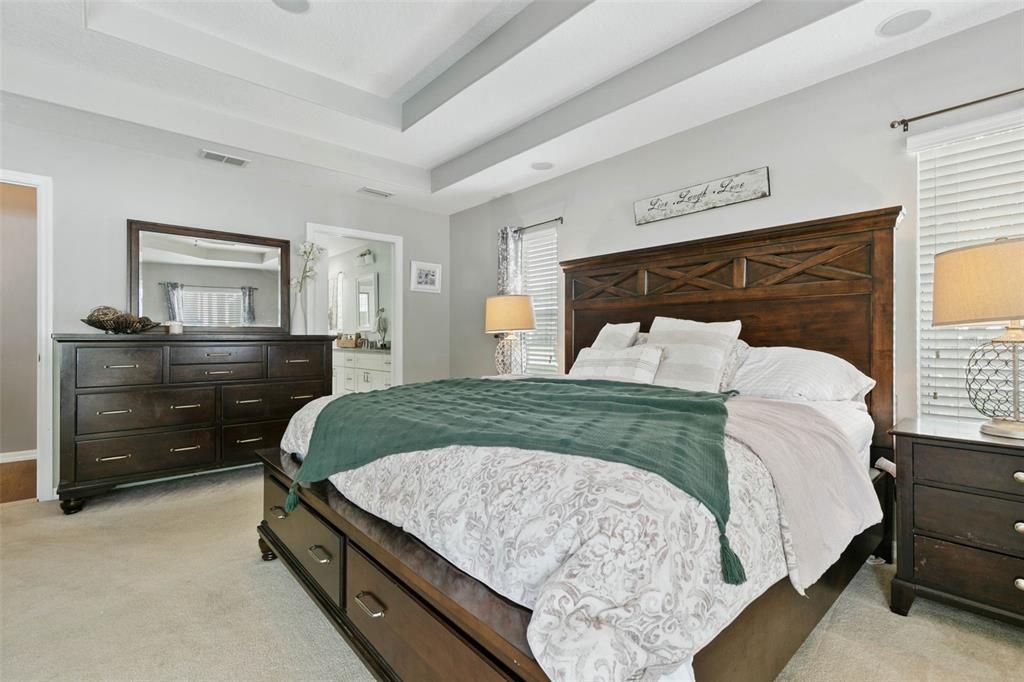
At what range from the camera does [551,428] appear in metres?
1.41

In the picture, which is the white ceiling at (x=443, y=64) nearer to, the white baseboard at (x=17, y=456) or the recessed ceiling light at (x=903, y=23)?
the recessed ceiling light at (x=903, y=23)

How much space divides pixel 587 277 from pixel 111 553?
11.2 feet

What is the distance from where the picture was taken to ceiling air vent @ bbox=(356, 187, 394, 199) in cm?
456

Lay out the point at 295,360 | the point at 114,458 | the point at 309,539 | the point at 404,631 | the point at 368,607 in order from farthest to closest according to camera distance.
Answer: the point at 295,360 → the point at 114,458 → the point at 309,539 → the point at 368,607 → the point at 404,631

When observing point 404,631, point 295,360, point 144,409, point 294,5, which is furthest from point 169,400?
point 404,631

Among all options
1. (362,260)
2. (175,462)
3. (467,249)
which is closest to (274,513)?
(175,462)

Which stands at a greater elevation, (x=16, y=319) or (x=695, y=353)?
(x=16, y=319)

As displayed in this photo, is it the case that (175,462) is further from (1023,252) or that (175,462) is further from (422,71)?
(1023,252)

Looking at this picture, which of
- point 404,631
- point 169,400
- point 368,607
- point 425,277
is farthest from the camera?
point 425,277

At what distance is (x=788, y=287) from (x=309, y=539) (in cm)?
278

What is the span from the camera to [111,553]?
2.42m

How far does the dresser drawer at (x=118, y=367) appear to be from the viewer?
3047 mm

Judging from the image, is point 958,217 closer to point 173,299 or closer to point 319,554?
point 319,554

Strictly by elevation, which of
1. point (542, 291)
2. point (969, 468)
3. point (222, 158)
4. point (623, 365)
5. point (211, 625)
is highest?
point (222, 158)
